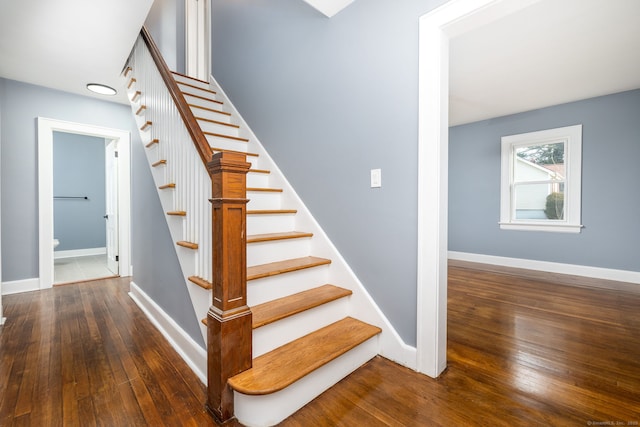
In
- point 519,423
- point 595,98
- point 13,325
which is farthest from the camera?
point 595,98

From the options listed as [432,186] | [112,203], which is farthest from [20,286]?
[432,186]

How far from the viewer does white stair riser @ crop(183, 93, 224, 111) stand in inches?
127

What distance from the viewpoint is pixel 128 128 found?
13.4 ft

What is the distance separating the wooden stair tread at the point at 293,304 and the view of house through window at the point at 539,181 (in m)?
3.87

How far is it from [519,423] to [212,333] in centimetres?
143

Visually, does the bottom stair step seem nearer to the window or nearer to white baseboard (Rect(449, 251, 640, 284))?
white baseboard (Rect(449, 251, 640, 284))

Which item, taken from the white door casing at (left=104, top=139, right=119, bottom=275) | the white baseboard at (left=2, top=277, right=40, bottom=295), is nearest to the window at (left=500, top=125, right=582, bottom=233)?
the white door casing at (left=104, top=139, right=119, bottom=275)

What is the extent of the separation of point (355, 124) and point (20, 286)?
14.0 feet

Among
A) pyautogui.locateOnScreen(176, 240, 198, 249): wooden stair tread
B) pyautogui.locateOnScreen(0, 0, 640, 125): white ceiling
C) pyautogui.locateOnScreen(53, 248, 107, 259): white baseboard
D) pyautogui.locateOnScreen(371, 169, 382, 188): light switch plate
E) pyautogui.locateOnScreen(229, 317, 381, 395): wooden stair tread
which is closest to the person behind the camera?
pyautogui.locateOnScreen(229, 317, 381, 395): wooden stair tread

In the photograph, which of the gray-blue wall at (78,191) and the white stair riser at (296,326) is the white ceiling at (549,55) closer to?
the white stair riser at (296,326)

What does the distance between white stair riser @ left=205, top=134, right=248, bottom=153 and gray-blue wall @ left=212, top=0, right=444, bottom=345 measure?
0.27 m

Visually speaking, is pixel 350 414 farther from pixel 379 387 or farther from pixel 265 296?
pixel 265 296

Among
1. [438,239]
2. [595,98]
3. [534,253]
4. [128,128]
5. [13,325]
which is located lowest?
[13,325]

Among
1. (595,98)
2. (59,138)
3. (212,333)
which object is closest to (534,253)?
(595,98)
